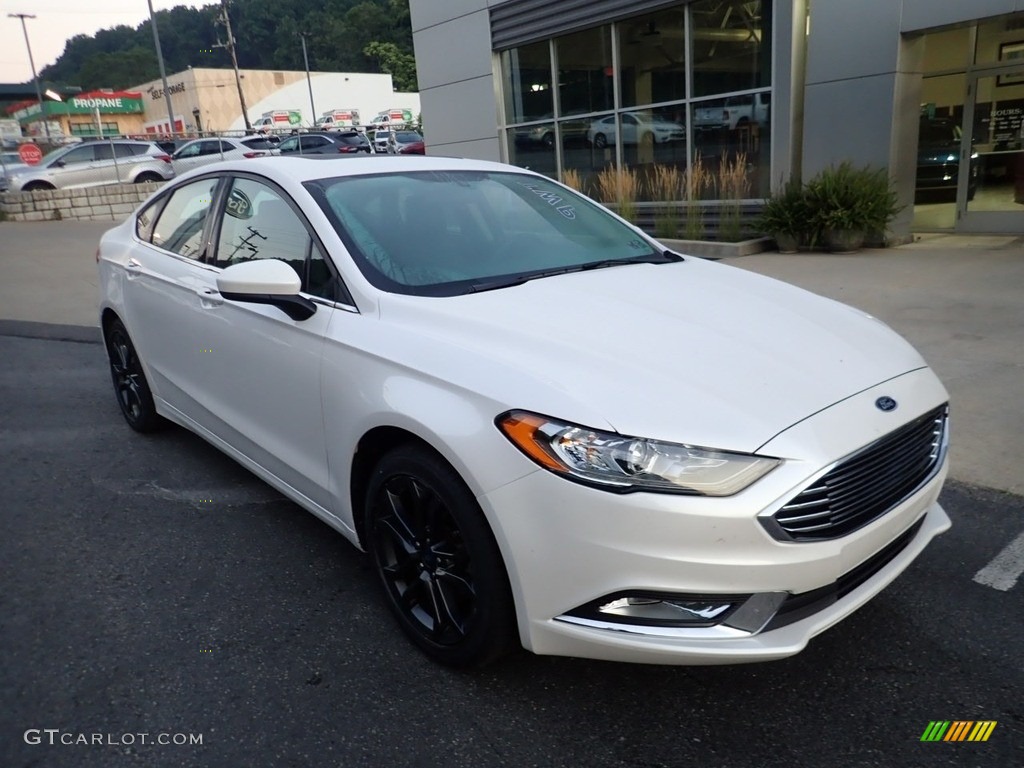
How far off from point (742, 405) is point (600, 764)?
105cm

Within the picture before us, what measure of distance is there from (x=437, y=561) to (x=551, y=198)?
199 centimetres

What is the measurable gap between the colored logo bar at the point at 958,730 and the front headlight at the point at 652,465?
3.10ft

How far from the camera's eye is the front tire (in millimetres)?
2326

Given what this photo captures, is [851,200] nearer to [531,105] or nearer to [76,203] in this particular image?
[531,105]

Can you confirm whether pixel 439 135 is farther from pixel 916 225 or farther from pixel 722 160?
pixel 916 225

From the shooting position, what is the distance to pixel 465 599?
8.23 feet

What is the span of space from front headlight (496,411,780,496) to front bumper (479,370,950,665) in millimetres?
29

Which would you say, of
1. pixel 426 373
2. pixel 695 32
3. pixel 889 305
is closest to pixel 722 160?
pixel 695 32

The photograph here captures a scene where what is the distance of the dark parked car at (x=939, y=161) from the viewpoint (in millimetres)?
11000

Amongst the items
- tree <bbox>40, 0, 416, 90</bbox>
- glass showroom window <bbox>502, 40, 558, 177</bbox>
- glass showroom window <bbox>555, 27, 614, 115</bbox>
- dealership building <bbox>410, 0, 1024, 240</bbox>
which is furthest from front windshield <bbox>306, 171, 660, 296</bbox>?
tree <bbox>40, 0, 416, 90</bbox>

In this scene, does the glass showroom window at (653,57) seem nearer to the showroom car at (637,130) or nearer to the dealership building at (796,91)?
the dealership building at (796,91)

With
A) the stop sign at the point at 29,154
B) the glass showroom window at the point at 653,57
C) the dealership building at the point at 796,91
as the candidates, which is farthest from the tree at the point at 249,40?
the glass showroom window at the point at 653,57

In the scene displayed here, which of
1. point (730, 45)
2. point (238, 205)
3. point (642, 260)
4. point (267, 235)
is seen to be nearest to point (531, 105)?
point (730, 45)

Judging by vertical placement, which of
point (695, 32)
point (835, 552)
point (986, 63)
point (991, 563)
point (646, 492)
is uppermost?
point (695, 32)
